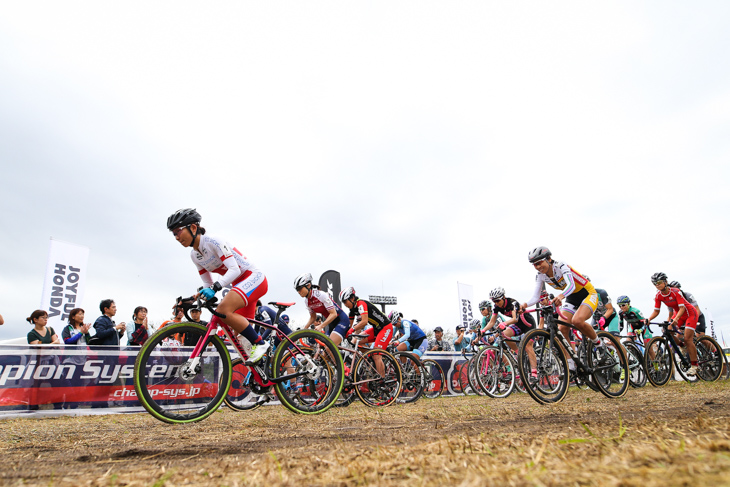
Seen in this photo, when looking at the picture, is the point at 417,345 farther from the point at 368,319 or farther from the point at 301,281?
the point at 301,281

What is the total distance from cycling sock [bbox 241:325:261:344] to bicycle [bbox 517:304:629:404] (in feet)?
11.0

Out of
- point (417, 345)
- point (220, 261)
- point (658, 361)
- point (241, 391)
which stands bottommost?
point (241, 391)

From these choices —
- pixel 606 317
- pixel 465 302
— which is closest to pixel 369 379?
pixel 606 317

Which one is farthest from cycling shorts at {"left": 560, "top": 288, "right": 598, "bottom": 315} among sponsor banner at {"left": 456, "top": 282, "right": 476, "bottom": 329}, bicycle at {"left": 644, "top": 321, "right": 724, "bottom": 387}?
sponsor banner at {"left": 456, "top": 282, "right": 476, "bottom": 329}

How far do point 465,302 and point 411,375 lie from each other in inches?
611

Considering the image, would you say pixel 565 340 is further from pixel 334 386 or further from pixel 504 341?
pixel 334 386

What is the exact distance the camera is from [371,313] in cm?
896

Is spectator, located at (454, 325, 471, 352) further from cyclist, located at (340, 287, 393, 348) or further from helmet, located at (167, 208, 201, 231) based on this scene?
helmet, located at (167, 208, 201, 231)

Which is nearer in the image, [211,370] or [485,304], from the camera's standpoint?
[211,370]

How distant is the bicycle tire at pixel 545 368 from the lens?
604 centimetres

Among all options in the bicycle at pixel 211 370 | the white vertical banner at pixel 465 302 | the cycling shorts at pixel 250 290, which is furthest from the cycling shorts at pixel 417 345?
the white vertical banner at pixel 465 302

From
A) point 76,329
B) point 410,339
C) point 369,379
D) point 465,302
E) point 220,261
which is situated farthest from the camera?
point 465,302

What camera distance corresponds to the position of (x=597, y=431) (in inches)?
113

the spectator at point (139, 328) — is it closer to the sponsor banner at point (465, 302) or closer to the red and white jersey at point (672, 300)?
the red and white jersey at point (672, 300)
